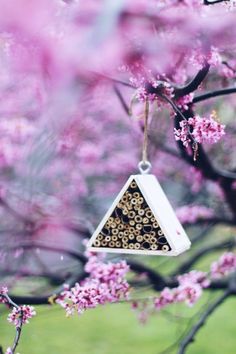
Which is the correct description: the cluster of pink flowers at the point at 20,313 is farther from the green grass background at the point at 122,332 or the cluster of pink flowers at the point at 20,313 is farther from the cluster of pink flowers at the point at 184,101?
the green grass background at the point at 122,332

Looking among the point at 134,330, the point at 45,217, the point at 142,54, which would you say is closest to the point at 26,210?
the point at 45,217

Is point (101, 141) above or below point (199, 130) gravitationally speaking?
below

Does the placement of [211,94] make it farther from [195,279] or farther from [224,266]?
[224,266]

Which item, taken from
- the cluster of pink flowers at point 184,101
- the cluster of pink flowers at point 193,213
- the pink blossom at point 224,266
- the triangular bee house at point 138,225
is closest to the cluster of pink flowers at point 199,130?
the cluster of pink flowers at point 184,101

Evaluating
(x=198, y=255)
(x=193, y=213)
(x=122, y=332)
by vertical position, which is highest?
(x=193, y=213)

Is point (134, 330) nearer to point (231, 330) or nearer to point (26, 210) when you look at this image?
point (231, 330)

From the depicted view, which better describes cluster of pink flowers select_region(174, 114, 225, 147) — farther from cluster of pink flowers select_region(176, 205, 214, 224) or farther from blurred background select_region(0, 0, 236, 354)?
cluster of pink flowers select_region(176, 205, 214, 224)

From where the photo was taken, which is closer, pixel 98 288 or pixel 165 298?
pixel 98 288

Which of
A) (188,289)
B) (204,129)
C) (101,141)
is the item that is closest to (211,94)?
(204,129)
